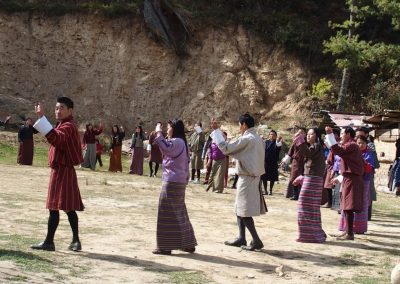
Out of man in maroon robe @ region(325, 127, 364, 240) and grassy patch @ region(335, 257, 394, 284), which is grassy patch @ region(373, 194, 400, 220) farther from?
grassy patch @ region(335, 257, 394, 284)

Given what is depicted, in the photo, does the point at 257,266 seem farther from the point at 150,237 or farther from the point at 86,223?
the point at 86,223

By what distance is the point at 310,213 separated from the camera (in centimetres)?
964

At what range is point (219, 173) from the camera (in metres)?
16.6

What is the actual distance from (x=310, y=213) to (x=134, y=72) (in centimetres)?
2314

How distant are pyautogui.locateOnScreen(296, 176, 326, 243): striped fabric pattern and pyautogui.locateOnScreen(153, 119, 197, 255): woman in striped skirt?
218 centimetres

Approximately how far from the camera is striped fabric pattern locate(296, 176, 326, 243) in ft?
31.6

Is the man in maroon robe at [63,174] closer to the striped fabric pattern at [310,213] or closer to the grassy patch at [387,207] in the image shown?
the striped fabric pattern at [310,213]

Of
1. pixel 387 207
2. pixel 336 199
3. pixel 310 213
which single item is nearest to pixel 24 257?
pixel 310 213

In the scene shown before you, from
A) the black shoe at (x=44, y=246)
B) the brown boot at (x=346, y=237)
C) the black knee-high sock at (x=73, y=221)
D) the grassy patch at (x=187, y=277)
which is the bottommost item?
the grassy patch at (x=187, y=277)

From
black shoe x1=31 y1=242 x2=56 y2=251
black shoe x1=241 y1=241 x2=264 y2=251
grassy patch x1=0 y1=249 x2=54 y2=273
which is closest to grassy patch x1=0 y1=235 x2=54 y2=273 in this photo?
grassy patch x1=0 y1=249 x2=54 y2=273

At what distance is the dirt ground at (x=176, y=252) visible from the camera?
22.7ft

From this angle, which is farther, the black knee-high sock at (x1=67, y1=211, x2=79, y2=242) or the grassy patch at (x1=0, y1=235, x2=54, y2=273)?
the black knee-high sock at (x1=67, y1=211, x2=79, y2=242)

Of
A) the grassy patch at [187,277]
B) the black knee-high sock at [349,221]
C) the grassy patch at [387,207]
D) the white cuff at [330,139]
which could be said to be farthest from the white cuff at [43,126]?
the grassy patch at [387,207]

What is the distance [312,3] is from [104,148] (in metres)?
12.7
